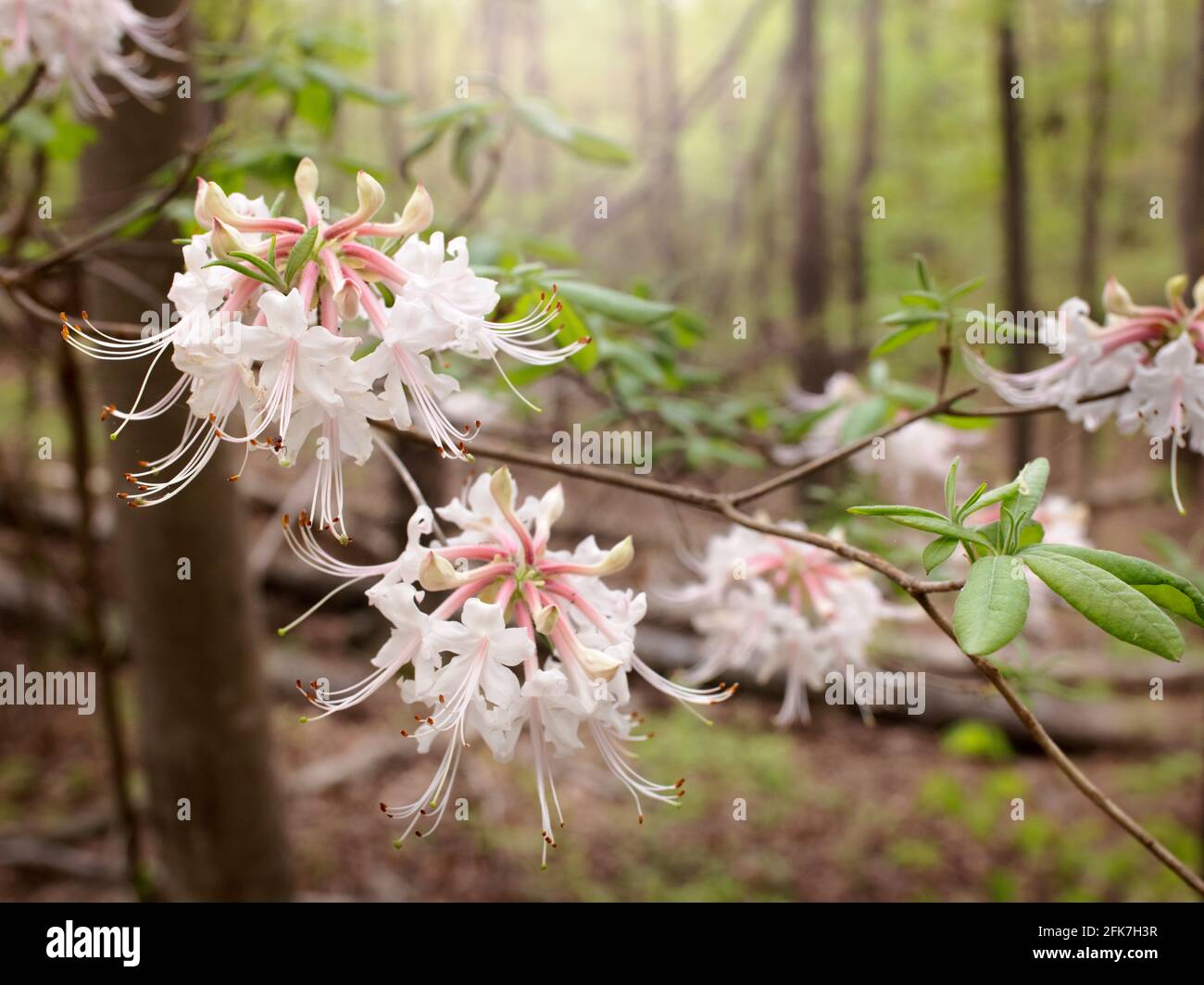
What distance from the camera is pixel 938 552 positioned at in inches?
34.4

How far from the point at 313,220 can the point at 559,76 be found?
13.8 meters

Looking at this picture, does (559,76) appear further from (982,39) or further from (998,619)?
(998,619)

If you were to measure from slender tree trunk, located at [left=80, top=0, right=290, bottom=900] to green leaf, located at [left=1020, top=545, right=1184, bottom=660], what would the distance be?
1659 millimetres

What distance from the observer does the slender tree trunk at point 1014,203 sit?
5223mm

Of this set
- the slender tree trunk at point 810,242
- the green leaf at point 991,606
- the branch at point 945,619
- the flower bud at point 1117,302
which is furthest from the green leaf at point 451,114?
the slender tree trunk at point 810,242

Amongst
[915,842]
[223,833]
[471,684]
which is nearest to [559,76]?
[915,842]

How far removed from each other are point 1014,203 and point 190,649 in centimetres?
537

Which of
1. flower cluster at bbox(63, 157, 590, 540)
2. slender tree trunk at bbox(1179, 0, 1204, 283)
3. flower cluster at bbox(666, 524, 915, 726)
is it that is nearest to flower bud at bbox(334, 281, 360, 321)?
flower cluster at bbox(63, 157, 590, 540)

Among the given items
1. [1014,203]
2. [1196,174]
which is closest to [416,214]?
[1014,203]

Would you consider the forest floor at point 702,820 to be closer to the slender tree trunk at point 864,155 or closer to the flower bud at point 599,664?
the flower bud at point 599,664

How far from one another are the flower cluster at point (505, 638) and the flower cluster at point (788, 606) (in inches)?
22.4

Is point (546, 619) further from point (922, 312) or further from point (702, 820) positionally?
point (702, 820)

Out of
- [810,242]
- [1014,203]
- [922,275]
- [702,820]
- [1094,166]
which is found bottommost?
[702,820]
